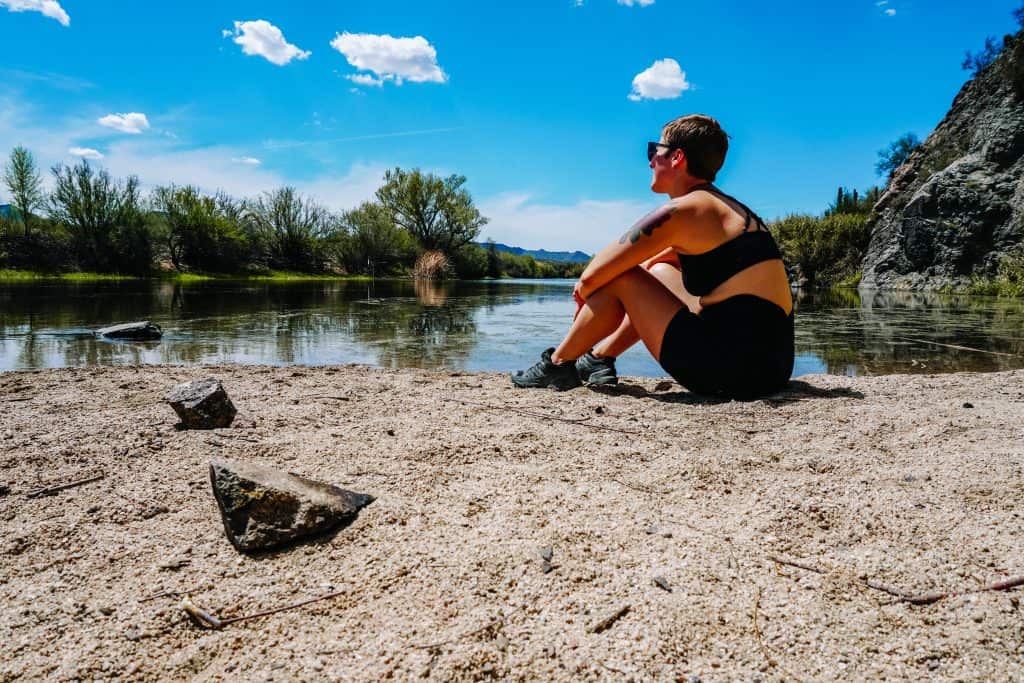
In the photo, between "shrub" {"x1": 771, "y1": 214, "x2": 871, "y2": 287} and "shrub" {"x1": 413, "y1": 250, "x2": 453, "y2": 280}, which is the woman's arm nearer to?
"shrub" {"x1": 771, "y1": 214, "x2": 871, "y2": 287}

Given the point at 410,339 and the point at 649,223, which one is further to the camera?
the point at 410,339

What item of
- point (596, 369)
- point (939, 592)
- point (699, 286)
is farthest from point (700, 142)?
point (939, 592)

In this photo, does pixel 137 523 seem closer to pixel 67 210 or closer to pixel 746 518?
pixel 746 518

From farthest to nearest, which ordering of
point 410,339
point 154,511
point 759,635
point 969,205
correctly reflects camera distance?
point 969,205, point 410,339, point 154,511, point 759,635

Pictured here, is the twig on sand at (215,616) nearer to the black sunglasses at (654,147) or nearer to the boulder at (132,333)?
the black sunglasses at (654,147)

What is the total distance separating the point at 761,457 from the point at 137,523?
2183 millimetres

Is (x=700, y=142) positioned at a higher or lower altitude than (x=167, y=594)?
higher

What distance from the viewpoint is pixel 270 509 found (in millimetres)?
1581

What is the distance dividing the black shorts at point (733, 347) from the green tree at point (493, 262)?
56722 mm

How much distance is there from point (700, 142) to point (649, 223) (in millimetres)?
635

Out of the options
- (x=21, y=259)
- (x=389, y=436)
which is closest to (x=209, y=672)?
(x=389, y=436)

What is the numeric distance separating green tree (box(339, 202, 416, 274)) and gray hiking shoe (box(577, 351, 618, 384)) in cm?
4634

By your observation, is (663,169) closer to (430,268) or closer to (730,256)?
(730,256)

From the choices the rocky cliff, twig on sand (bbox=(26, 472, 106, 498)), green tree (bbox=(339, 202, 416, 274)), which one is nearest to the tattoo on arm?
twig on sand (bbox=(26, 472, 106, 498))
